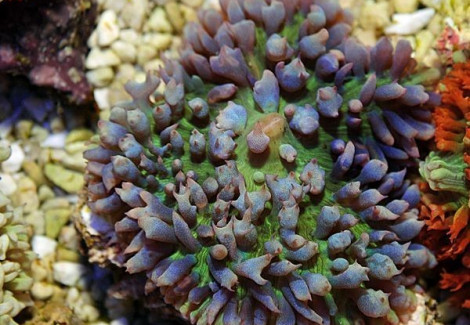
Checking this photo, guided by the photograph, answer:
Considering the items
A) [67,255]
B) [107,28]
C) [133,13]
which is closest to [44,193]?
[67,255]

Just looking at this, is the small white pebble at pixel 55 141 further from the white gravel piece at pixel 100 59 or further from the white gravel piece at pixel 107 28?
the white gravel piece at pixel 107 28

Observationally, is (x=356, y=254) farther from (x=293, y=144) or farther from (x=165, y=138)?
(x=165, y=138)

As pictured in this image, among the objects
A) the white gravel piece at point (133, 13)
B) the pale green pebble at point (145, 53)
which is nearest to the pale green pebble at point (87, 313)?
the pale green pebble at point (145, 53)

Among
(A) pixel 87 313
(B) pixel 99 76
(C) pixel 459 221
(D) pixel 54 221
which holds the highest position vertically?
(B) pixel 99 76

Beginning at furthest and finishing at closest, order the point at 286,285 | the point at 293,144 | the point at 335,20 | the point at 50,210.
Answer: the point at 50,210 < the point at 335,20 < the point at 293,144 < the point at 286,285

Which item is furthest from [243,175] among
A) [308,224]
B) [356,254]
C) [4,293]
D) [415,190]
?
[4,293]

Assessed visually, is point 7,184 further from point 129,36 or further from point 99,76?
point 129,36
